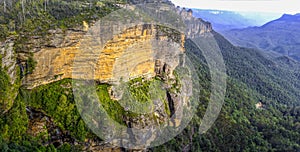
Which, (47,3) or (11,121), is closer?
(11,121)

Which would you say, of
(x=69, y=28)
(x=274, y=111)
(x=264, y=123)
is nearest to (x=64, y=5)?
(x=69, y=28)

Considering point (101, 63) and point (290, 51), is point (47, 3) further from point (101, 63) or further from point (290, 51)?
point (290, 51)

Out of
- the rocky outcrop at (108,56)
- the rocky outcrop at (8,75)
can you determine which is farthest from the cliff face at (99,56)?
the rocky outcrop at (8,75)

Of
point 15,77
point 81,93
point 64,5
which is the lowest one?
point 81,93

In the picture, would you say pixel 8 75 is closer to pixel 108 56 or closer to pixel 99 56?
pixel 99 56

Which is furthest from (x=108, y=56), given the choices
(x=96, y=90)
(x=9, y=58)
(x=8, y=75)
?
(x=8, y=75)

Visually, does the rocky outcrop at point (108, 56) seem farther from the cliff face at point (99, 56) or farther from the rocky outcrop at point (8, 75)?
the rocky outcrop at point (8, 75)

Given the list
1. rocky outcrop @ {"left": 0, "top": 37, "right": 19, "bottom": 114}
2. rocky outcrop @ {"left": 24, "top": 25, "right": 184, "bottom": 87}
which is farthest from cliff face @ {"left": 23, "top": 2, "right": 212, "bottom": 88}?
rocky outcrop @ {"left": 0, "top": 37, "right": 19, "bottom": 114}

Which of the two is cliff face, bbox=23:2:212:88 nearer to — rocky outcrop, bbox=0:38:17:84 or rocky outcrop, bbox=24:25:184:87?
rocky outcrop, bbox=24:25:184:87
